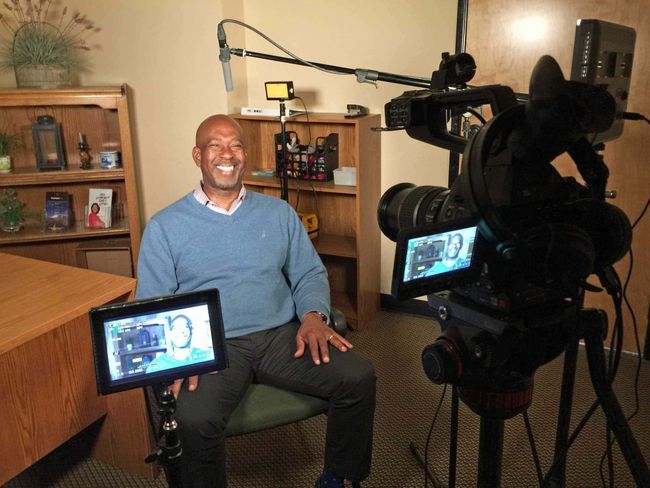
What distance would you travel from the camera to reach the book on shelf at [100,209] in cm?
319

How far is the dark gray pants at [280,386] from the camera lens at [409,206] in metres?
0.62

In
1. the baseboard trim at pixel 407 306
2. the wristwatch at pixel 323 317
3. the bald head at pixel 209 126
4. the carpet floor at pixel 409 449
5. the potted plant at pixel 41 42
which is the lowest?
the carpet floor at pixel 409 449

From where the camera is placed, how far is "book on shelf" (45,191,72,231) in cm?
317

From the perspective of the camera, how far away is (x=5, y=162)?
304 centimetres

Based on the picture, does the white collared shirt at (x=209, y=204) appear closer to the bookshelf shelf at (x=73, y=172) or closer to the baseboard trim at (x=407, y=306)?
the bookshelf shelf at (x=73, y=172)

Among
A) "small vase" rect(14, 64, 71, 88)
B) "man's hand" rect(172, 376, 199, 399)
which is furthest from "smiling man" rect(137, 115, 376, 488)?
"small vase" rect(14, 64, 71, 88)

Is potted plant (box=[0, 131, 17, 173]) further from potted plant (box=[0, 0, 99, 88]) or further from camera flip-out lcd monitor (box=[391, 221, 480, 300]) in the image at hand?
camera flip-out lcd monitor (box=[391, 221, 480, 300])

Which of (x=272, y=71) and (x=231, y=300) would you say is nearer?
(x=231, y=300)

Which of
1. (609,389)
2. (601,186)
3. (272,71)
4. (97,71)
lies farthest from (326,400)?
(97,71)

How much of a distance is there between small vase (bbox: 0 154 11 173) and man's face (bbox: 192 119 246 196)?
1.59m

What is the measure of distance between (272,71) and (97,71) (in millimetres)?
975

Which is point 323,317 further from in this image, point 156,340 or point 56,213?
point 56,213

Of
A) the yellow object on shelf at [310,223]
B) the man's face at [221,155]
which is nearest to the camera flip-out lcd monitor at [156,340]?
the man's face at [221,155]

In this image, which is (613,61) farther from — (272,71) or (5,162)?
(5,162)
